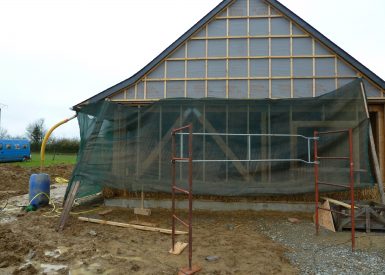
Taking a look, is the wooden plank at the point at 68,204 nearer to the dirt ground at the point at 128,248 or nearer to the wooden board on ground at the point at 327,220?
the dirt ground at the point at 128,248

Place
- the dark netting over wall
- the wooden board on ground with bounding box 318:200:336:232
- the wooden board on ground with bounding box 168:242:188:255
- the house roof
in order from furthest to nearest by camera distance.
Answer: the house roof → the dark netting over wall → the wooden board on ground with bounding box 318:200:336:232 → the wooden board on ground with bounding box 168:242:188:255

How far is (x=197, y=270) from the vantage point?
3996mm

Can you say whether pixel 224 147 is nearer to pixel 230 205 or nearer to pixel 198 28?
pixel 230 205

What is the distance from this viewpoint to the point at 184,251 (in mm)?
4844

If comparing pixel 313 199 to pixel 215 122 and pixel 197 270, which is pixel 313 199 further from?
pixel 197 270

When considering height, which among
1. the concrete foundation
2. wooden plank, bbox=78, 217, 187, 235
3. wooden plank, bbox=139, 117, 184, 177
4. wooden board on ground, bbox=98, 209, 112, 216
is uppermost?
wooden plank, bbox=139, 117, 184, 177

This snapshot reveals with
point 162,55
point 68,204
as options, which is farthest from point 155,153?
point 162,55

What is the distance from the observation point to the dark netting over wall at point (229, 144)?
666 cm

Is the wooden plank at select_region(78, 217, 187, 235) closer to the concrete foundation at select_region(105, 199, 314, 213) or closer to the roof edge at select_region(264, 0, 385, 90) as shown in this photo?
the concrete foundation at select_region(105, 199, 314, 213)

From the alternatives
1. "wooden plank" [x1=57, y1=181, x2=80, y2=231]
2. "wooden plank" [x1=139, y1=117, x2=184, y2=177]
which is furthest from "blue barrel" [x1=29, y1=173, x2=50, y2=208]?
"wooden plank" [x1=139, y1=117, x2=184, y2=177]

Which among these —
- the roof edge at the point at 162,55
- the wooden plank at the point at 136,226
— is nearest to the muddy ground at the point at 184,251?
the wooden plank at the point at 136,226

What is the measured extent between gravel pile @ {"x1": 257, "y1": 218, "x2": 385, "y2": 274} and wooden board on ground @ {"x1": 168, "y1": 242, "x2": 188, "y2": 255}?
1.63 meters

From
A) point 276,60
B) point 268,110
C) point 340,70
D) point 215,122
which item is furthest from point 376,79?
point 215,122

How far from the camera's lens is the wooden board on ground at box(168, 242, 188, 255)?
15.5ft
